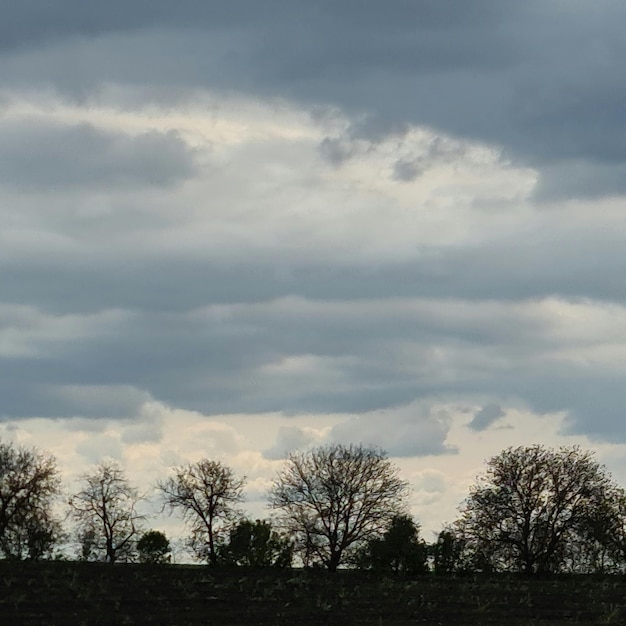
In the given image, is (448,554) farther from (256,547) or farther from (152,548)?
(152,548)

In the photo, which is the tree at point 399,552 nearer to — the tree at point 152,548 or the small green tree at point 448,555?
the small green tree at point 448,555

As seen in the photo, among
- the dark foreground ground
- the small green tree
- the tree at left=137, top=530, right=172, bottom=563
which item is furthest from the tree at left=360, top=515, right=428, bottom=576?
the tree at left=137, top=530, right=172, bottom=563

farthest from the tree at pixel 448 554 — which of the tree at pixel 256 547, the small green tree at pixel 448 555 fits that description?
the tree at pixel 256 547

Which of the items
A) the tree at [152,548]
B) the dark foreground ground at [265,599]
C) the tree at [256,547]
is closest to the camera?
the dark foreground ground at [265,599]

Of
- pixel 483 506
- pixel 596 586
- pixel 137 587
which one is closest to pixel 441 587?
pixel 596 586

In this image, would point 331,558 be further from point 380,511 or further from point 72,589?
point 72,589

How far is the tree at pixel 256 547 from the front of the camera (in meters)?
83.9

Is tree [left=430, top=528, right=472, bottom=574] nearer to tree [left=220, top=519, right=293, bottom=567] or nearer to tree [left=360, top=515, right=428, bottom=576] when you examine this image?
tree [left=360, top=515, right=428, bottom=576]

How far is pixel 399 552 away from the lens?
256 feet

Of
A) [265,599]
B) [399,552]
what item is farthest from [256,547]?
[265,599]

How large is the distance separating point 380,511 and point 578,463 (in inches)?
635

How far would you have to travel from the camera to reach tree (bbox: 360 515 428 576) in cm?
7769

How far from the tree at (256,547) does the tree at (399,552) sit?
6.94 metres

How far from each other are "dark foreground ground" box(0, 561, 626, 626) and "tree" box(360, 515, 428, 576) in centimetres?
878
